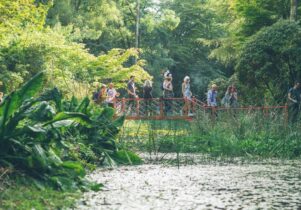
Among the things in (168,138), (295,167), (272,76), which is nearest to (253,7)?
(272,76)

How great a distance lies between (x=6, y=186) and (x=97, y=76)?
2316 cm

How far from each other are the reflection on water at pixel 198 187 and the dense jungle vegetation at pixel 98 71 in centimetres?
36

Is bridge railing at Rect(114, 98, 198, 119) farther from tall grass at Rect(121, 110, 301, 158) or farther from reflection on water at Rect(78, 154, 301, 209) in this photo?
reflection on water at Rect(78, 154, 301, 209)

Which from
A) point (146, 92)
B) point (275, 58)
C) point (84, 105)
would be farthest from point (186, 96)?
point (84, 105)

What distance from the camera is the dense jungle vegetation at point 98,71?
19.9 ft

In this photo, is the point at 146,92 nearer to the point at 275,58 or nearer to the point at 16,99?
the point at 275,58

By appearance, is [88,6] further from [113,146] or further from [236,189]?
[236,189]

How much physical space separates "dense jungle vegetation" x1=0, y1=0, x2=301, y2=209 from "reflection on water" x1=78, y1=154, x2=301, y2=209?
36 cm

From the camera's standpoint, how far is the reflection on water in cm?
548

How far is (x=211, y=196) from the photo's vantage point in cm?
597

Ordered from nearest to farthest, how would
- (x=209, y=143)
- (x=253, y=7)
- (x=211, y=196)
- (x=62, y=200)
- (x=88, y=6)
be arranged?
(x=62, y=200), (x=211, y=196), (x=209, y=143), (x=253, y=7), (x=88, y=6)

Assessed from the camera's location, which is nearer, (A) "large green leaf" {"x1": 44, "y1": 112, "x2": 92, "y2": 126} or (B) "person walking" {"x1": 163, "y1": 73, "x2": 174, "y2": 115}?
(A) "large green leaf" {"x1": 44, "y1": 112, "x2": 92, "y2": 126}

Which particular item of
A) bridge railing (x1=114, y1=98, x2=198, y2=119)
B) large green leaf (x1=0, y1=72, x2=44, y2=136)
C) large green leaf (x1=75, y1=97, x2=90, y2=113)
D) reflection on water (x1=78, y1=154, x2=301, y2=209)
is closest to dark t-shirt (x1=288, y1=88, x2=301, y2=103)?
bridge railing (x1=114, y1=98, x2=198, y2=119)

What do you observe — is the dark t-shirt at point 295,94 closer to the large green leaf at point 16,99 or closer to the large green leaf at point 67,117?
the large green leaf at point 67,117
